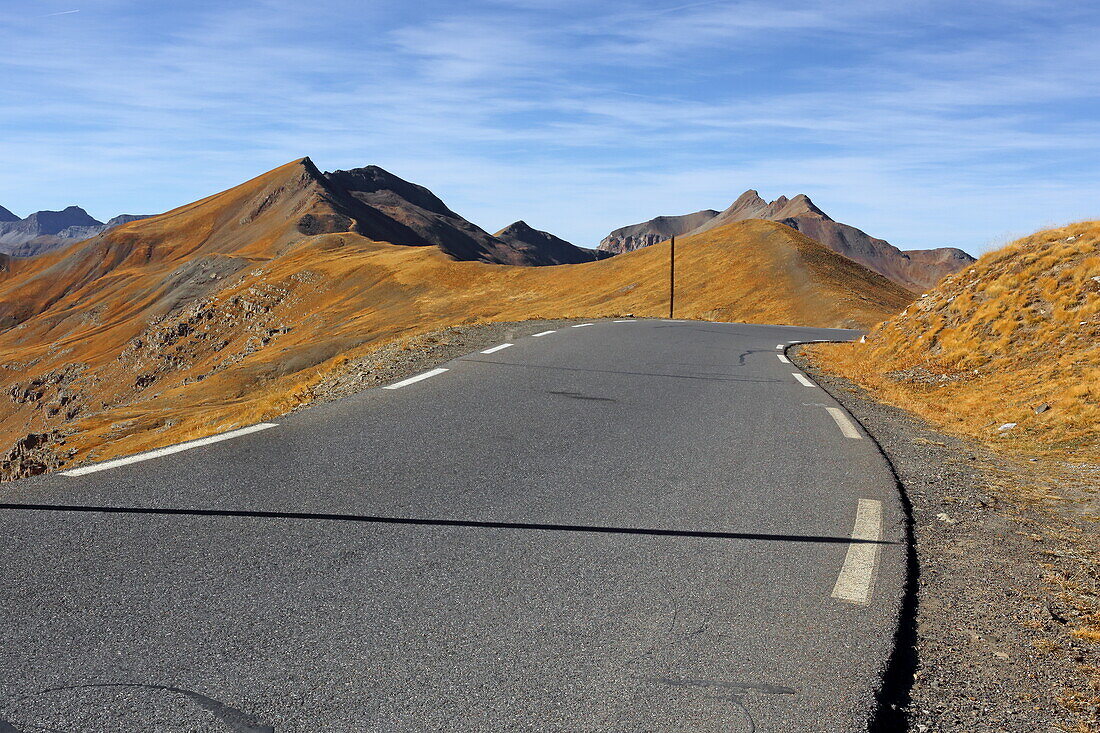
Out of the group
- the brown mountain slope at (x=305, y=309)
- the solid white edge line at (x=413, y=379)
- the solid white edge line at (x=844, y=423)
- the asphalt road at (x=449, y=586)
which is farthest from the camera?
the brown mountain slope at (x=305, y=309)

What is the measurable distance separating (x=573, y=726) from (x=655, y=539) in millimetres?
2005

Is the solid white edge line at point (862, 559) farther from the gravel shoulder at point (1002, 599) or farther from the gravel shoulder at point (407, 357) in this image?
the gravel shoulder at point (407, 357)

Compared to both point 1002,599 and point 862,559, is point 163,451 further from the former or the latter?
point 1002,599

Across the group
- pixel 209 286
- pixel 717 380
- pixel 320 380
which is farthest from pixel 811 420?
pixel 209 286

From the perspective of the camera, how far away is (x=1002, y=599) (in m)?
3.98

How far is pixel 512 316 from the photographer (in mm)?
73375

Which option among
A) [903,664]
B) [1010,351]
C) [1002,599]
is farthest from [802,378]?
[903,664]

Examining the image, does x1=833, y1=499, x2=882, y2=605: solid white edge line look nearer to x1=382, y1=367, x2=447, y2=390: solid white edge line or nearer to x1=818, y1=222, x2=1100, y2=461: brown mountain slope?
x1=818, y1=222, x2=1100, y2=461: brown mountain slope

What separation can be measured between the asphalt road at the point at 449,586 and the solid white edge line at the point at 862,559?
3 cm

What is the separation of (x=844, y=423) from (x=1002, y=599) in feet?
15.7

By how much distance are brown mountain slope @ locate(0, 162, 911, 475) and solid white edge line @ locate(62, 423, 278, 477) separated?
95.9ft

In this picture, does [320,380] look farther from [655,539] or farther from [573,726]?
[573,726]

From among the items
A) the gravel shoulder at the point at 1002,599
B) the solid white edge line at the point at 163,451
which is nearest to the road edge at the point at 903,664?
the gravel shoulder at the point at 1002,599

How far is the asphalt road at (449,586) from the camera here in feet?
9.27
